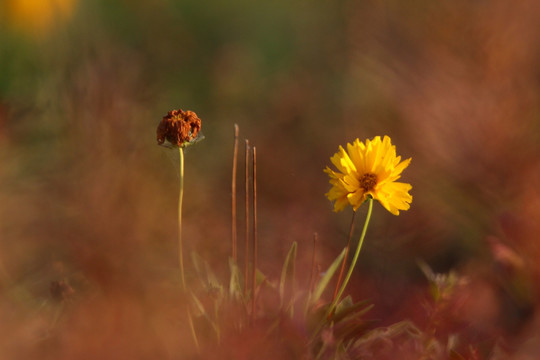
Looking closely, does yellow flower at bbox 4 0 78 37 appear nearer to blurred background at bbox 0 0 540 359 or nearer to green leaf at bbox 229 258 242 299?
blurred background at bbox 0 0 540 359

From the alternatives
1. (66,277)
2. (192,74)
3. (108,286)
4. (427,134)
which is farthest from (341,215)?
(108,286)

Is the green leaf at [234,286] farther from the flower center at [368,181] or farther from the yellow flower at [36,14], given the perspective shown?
the yellow flower at [36,14]

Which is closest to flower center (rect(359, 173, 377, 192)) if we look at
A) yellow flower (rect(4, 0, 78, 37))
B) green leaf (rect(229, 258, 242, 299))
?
green leaf (rect(229, 258, 242, 299))

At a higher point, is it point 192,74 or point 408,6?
point 192,74

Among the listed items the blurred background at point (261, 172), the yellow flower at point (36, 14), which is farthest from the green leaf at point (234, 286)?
the yellow flower at point (36, 14)

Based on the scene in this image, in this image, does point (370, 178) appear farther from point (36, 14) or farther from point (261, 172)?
point (36, 14)

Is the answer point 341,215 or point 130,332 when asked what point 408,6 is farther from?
point 130,332
